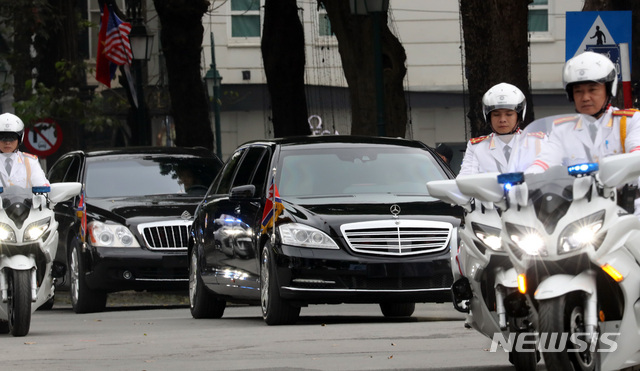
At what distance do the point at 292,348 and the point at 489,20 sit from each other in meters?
7.89

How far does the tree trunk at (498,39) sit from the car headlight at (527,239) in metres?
10.3

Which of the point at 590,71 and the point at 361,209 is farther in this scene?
the point at 361,209

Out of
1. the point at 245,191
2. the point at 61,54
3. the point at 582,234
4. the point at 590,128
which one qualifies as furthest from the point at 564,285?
the point at 61,54

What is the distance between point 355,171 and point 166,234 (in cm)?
353

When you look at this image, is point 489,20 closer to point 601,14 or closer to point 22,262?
point 601,14

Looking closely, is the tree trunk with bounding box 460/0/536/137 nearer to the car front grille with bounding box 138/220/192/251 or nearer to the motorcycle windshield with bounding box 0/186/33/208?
the car front grille with bounding box 138/220/192/251

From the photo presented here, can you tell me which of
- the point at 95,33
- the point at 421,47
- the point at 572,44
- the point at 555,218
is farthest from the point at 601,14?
the point at 95,33

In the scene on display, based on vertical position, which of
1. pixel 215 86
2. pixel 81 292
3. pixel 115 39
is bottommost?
pixel 81 292

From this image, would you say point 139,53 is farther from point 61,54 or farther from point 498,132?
point 498,132

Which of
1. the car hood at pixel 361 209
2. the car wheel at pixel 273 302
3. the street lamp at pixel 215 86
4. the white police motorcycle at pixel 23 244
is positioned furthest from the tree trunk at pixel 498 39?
the street lamp at pixel 215 86

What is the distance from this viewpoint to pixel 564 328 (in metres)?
7.11

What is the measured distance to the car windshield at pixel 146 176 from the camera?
17766 millimetres

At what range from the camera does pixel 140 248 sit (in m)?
16.8

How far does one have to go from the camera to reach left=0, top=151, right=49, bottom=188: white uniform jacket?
43.5 feet
